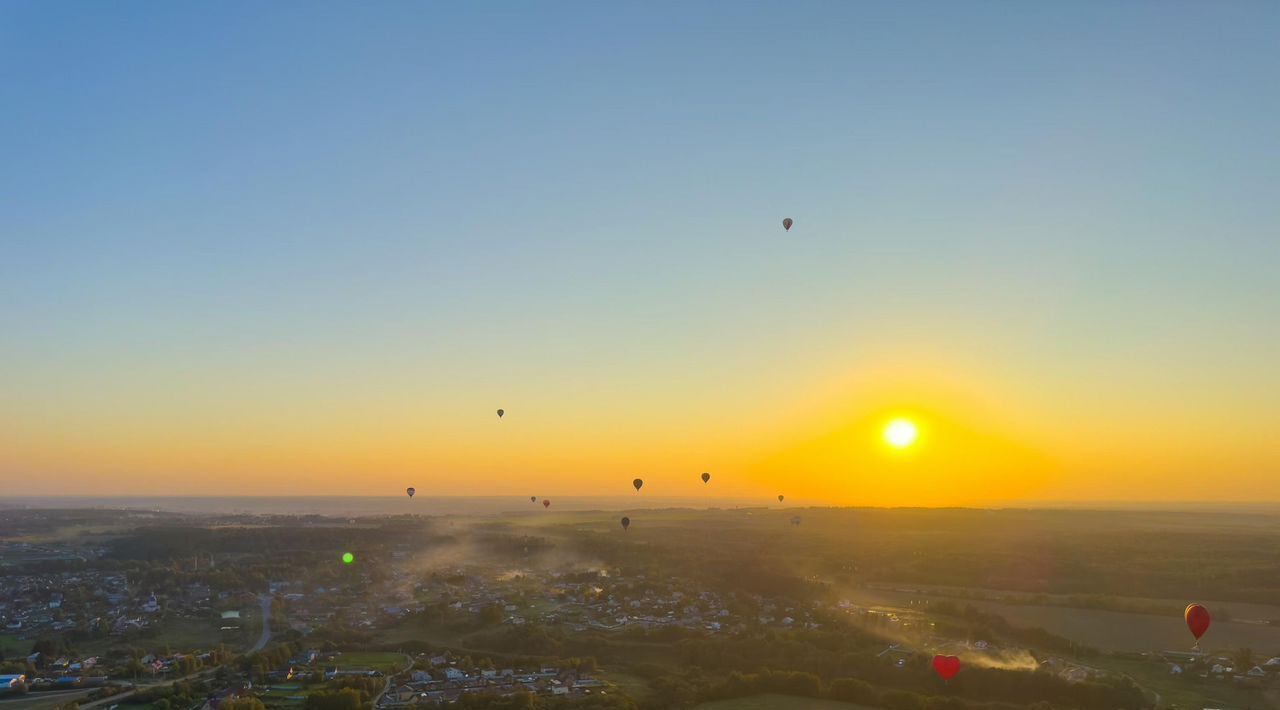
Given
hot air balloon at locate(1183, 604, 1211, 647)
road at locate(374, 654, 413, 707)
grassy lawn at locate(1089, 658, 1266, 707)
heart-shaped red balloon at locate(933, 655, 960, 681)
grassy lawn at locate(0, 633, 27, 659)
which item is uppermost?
hot air balloon at locate(1183, 604, 1211, 647)

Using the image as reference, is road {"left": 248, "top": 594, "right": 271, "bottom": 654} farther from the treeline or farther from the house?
the treeline

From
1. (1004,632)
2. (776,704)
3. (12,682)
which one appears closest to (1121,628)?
(1004,632)

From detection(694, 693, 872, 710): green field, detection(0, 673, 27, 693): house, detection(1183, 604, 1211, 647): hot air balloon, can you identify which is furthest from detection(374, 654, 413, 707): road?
detection(1183, 604, 1211, 647): hot air balloon

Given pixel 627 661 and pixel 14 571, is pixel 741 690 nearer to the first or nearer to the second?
pixel 627 661

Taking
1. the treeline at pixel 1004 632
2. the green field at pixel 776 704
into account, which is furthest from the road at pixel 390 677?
the treeline at pixel 1004 632

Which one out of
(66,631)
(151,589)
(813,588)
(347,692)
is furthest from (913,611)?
(151,589)
